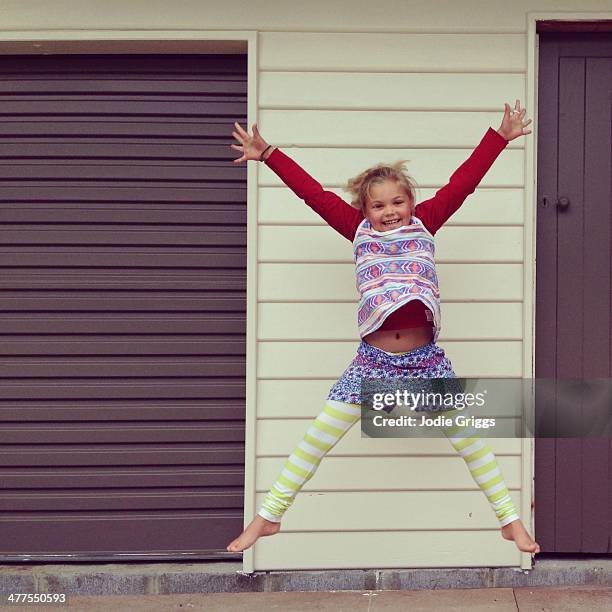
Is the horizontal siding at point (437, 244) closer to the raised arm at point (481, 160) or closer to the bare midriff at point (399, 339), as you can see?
the raised arm at point (481, 160)

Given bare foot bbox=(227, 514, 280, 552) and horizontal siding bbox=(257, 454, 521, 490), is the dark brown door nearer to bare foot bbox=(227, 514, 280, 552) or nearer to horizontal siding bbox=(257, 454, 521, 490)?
horizontal siding bbox=(257, 454, 521, 490)

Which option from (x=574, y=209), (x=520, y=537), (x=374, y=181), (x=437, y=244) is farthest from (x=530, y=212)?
(x=520, y=537)

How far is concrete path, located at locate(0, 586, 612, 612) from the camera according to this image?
13.0ft

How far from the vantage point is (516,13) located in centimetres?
416

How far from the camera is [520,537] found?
135 inches

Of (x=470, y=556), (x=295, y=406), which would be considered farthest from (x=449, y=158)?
(x=470, y=556)

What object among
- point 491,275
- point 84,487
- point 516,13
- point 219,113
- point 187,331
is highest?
point 516,13

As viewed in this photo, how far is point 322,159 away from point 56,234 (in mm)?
1535

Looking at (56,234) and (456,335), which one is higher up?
(56,234)

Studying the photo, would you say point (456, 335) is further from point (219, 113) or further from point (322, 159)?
point (219, 113)

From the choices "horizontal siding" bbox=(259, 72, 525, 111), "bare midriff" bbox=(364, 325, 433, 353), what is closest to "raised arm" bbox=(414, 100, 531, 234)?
"bare midriff" bbox=(364, 325, 433, 353)

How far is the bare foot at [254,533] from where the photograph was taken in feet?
11.3

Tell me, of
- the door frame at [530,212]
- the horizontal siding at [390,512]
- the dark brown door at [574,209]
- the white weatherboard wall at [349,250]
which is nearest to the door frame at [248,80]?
the white weatherboard wall at [349,250]

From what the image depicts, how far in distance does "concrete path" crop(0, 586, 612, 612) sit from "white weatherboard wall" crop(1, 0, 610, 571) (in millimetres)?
156
